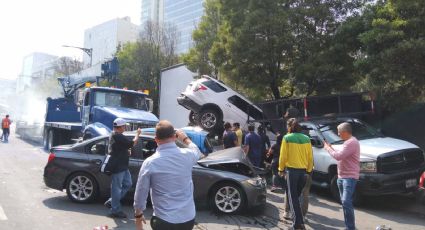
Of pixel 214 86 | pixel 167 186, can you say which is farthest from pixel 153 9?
pixel 167 186

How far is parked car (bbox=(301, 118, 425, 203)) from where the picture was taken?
860 centimetres

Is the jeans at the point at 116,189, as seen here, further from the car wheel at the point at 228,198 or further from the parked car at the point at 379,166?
the parked car at the point at 379,166

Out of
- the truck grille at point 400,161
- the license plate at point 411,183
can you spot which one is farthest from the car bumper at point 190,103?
the license plate at point 411,183

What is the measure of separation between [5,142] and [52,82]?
3606 cm

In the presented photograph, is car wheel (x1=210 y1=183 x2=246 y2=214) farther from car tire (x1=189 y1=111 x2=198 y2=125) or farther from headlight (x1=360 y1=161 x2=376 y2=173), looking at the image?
car tire (x1=189 y1=111 x2=198 y2=125)

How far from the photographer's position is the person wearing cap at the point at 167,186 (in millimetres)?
3436

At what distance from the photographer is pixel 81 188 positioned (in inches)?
327

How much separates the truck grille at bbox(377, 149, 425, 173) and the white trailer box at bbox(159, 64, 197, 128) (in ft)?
53.6

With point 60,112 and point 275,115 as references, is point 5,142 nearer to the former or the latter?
point 60,112

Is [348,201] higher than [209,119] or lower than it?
lower

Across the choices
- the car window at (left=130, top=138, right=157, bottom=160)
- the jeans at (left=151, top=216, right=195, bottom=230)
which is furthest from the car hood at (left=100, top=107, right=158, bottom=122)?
the jeans at (left=151, top=216, right=195, bottom=230)

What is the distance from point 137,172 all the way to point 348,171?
3.83 m

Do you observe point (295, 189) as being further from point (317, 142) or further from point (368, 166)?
point (317, 142)

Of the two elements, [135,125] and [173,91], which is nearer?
[135,125]
